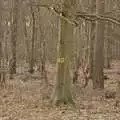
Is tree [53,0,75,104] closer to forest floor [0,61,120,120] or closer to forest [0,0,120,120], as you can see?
forest [0,0,120,120]

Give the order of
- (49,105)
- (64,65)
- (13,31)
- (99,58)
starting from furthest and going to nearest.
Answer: (13,31) < (99,58) < (64,65) < (49,105)

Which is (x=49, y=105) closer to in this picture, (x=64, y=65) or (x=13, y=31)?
(x=64, y=65)

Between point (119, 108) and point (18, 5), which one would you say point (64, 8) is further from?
point (18, 5)

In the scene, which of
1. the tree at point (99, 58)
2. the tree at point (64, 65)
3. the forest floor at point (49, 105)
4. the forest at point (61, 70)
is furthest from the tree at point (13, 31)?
the tree at point (64, 65)

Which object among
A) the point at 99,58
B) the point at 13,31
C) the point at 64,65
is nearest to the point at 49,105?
the point at 64,65

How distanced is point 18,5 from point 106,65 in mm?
11979

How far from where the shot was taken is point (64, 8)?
12.6 metres

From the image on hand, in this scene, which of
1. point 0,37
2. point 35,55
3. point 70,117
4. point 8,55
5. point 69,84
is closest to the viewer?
point 70,117

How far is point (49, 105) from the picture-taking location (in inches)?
514

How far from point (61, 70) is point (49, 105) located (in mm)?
1346

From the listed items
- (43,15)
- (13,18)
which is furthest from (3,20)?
(43,15)

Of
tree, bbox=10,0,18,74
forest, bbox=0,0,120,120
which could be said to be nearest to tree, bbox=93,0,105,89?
forest, bbox=0,0,120,120

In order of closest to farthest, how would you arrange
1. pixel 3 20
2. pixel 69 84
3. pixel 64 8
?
pixel 64 8 → pixel 69 84 → pixel 3 20

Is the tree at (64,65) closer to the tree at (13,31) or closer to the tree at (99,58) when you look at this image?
the tree at (99,58)
